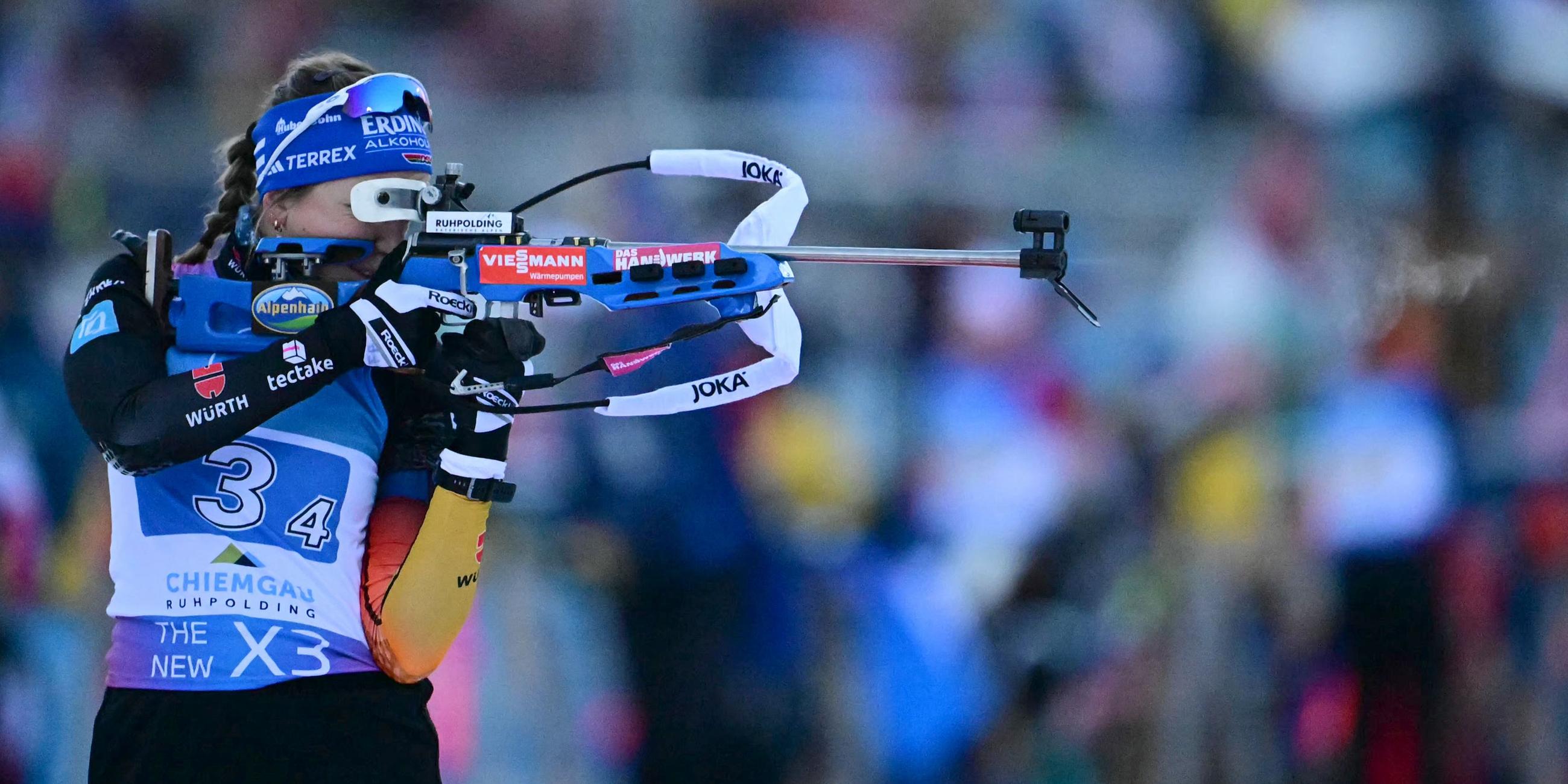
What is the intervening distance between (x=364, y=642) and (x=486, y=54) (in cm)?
452

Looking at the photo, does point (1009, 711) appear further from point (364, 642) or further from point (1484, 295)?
point (364, 642)

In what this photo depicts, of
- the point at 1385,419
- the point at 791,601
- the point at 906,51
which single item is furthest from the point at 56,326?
the point at 1385,419

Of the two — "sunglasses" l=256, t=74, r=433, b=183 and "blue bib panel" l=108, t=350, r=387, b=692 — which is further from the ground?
"sunglasses" l=256, t=74, r=433, b=183

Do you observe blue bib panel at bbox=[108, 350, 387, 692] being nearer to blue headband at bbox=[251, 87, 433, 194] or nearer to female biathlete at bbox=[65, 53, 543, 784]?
female biathlete at bbox=[65, 53, 543, 784]

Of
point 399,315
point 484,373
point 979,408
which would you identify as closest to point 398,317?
point 399,315

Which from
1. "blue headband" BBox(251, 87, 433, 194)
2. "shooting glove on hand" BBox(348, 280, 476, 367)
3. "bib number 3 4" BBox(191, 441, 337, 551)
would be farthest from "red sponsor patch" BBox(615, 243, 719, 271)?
"bib number 3 4" BBox(191, 441, 337, 551)

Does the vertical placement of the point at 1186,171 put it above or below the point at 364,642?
above

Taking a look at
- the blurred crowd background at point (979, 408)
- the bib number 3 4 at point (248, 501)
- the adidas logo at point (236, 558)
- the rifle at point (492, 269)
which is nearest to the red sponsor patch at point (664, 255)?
the rifle at point (492, 269)

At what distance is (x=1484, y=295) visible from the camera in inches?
276

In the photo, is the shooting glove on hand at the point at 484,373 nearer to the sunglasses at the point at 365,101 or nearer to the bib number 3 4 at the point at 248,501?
the bib number 3 4 at the point at 248,501

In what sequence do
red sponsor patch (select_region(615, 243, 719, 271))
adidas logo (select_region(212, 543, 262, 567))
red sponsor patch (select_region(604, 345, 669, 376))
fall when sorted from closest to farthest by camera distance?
adidas logo (select_region(212, 543, 262, 567)) < red sponsor patch (select_region(615, 243, 719, 271)) < red sponsor patch (select_region(604, 345, 669, 376))

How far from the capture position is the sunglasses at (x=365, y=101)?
2.99m

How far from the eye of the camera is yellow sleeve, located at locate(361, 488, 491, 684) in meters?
2.85

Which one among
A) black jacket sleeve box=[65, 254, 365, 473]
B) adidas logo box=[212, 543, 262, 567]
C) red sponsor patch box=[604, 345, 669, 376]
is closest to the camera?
black jacket sleeve box=[65, 254, 365, 473]
